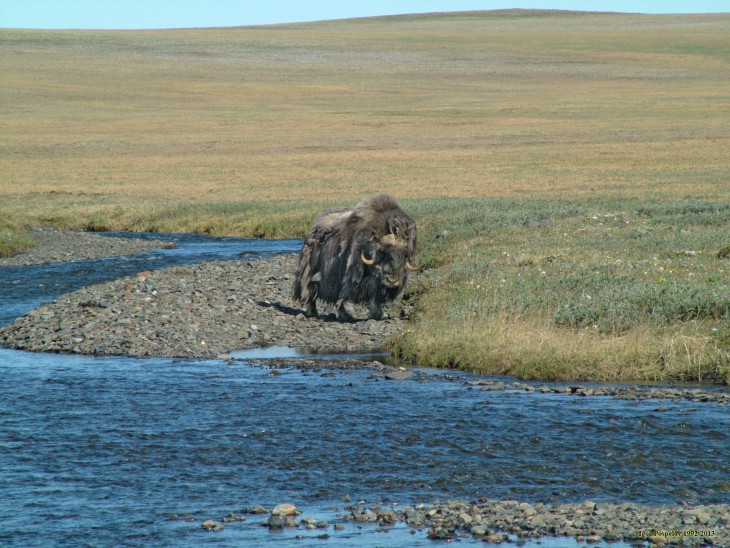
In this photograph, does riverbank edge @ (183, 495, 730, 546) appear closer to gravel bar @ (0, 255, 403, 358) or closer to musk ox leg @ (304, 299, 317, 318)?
gravel bar @ (0, 255, 403, 358)

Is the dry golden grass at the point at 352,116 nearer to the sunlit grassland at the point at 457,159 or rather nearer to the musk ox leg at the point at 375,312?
the sunlit grassland at the point at 457,159

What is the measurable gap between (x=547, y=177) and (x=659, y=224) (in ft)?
63.6

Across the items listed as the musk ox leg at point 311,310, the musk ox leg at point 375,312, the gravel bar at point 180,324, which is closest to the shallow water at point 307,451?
the gravel bar at point 180,324

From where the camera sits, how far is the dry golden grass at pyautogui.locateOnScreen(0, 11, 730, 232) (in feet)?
139

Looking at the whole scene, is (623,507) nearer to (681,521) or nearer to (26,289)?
(681,521)

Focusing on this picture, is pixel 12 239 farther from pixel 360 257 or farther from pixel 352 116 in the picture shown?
pixel 352 116

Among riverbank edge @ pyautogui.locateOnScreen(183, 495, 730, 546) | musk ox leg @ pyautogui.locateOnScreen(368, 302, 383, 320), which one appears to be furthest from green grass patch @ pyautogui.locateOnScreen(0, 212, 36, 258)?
riverbank edge @ pyautogui.locateOnScreen(183, 495, 730, 546)

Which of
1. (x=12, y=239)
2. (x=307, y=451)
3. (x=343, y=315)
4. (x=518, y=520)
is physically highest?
(x=518, y=520)

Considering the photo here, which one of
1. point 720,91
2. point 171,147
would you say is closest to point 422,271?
point 171,147

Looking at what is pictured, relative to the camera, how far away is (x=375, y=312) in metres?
17.3

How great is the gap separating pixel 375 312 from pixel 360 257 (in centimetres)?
120

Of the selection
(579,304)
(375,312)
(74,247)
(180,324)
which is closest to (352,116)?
(74,247)

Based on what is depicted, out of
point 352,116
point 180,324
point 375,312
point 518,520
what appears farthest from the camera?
point 352,116

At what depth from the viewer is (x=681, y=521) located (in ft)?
25.2
